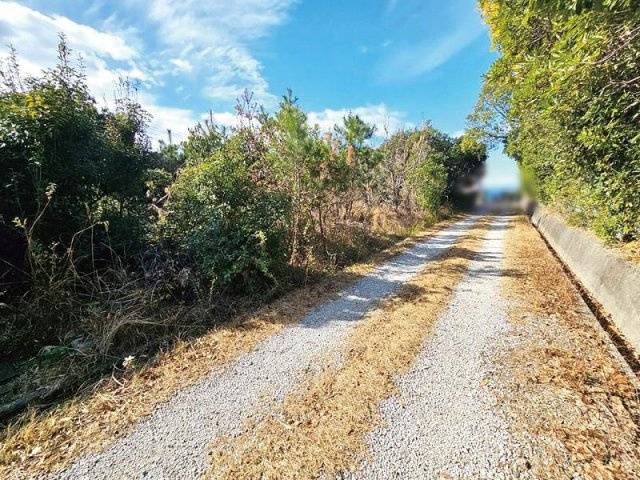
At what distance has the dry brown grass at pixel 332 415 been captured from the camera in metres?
2.23

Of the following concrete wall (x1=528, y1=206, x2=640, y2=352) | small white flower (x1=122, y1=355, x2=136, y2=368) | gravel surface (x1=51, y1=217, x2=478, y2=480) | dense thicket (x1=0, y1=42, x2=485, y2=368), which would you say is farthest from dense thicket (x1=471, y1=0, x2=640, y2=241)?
small white flower (x1=122, y1=355, x2=136, y2=368)

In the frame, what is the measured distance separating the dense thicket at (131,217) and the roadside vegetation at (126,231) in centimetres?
2

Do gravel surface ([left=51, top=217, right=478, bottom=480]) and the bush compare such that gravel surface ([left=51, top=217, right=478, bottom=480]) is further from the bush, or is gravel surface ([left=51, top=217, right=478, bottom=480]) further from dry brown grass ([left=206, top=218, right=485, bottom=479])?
the bush

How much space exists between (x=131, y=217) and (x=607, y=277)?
8.37m

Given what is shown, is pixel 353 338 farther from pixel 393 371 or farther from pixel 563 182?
pixel 563 182

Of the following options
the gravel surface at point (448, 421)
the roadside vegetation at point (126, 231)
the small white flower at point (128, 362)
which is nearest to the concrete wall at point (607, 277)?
the gravel surface at point (448, 421)

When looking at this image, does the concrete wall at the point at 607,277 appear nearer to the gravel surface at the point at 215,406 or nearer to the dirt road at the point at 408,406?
the dirt road at the point at 408,406

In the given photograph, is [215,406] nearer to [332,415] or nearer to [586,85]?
[332,415]

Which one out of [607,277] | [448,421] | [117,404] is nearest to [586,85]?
[607,277]

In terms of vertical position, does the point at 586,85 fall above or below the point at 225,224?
above

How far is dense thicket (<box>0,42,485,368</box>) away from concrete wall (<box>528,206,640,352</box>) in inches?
195

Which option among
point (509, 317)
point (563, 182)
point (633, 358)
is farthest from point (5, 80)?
point (563, 182)

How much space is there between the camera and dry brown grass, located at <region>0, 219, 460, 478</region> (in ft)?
7.84

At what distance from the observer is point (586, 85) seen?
393cm
